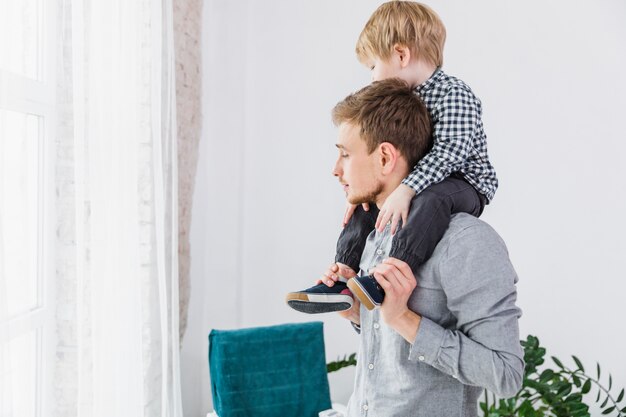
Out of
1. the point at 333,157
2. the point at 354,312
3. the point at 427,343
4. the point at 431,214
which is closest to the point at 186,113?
the point at 333,157

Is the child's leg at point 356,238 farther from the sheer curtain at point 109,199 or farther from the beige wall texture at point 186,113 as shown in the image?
the beige wall texture at point 186,113

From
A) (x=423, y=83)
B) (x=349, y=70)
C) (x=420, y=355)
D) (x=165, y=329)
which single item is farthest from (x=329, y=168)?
(x=420, y=355)

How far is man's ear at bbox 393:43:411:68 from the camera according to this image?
1.29 m

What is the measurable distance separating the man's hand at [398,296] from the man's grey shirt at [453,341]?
0.07ft

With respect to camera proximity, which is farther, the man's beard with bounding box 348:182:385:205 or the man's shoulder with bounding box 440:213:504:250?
the man's beard with bounding box 348:182:385:205

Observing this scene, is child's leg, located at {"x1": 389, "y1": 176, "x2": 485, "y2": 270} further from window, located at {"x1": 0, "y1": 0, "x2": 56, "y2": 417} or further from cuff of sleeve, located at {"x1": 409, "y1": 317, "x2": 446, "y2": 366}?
window, located at {"x1": 0, "y1": 0, "x2": 56, "y2": 417}

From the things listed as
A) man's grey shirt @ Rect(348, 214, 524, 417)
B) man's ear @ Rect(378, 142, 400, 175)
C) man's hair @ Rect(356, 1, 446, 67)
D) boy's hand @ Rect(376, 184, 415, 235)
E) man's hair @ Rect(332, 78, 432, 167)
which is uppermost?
man's hair @ Rect(356, 1, 446, 67)

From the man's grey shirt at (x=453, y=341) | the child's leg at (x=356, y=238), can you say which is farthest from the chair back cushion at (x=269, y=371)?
the man's grey shirt at (x=453, y=341)

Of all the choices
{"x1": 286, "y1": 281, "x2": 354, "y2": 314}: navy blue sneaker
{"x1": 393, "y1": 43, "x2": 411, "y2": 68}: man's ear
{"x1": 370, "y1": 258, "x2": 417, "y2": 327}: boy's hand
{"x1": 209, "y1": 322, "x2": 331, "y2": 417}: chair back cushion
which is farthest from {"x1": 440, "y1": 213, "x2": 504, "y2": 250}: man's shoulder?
{"x1": 209, "y1": 322, "x2": 331, "y2": 417}: chair back cushion

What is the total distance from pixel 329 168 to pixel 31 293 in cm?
185

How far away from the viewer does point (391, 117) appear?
1166 mm

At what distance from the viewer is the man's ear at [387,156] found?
117 cm

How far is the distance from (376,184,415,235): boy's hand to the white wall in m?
1.84

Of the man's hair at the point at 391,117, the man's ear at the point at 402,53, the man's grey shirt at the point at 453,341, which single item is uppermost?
the man's ear at the point at 402,53
